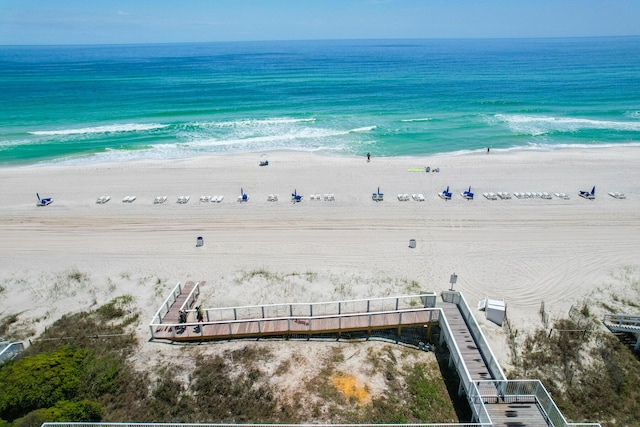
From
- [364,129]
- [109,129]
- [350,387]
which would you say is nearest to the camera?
[350,387]

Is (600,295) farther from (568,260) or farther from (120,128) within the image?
(120,128)

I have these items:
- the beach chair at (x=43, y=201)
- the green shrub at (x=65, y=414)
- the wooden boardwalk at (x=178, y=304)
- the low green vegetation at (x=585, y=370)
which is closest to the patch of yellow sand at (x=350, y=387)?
the low green vegetation at (x=585, y=370)

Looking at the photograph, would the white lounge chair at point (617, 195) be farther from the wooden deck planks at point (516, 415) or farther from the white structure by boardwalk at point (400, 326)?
the wooden deck planks at point (516, 415)

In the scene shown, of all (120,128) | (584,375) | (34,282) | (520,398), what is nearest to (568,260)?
(584,375)

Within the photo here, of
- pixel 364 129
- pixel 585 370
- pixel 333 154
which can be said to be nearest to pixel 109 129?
pixel 333 154

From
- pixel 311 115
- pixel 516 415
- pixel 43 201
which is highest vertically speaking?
pixel 311 115

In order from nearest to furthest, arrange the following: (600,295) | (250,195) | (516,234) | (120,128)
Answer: (600,295) < (516,234) < (250,195) < (120,128)

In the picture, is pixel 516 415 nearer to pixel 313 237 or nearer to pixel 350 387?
pixel 350 387
